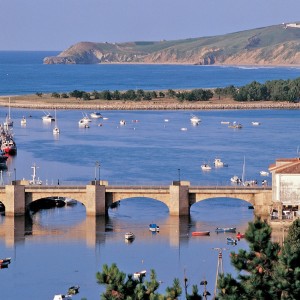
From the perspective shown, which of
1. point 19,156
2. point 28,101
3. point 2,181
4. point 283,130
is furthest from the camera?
point 28,101

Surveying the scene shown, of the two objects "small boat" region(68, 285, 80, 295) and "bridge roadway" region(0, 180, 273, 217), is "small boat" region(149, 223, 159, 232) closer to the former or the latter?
"bridge roadway" region(0, 180, 273, 217)

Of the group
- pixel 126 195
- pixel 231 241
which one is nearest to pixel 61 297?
pixel 231 241

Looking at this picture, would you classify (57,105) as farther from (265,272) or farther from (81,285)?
(265,272)

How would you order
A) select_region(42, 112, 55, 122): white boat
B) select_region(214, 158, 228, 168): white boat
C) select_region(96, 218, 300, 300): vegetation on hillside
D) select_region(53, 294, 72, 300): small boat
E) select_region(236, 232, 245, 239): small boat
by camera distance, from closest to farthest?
1. select_region(96, 218, 300, 300): vegetation on hillside
2. select_region(53, 294, 72, 300): small boat
3. select_region(236, 232, 245, 239): small boat
4. select_region(214, 158, 228, 168): white boat
5. select_region(42, 112, 55, 122): white boat

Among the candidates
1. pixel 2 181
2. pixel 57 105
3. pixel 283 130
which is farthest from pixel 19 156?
pixel 57 105

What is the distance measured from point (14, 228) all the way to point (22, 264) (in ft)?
28.4

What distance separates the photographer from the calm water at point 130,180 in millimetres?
62844

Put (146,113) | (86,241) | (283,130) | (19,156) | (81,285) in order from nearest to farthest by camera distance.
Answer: (81,285) → (86,241) → (19,156) → (283,130) → (146,113)

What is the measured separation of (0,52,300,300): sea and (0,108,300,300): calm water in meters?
0.08

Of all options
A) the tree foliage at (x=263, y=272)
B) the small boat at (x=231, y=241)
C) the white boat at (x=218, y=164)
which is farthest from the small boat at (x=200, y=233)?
the white boat at (x=218, y=164)

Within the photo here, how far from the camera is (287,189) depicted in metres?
72.4

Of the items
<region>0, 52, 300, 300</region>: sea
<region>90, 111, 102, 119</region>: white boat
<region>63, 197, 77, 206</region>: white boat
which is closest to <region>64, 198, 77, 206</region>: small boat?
<region>63, 197, 77, 206</region>: white boat

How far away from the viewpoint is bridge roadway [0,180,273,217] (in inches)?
2933

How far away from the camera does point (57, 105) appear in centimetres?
16550
